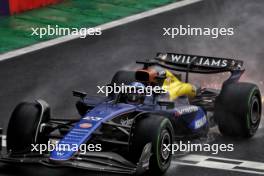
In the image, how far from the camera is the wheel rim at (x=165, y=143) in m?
14.0

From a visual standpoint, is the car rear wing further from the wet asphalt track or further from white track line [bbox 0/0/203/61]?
white track line [bbox 0/0/203/61]

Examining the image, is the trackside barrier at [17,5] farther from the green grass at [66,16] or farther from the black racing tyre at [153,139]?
the black racing tyre at [153,139]

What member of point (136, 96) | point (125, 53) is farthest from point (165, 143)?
point (125, 53)

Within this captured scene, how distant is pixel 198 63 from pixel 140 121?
11.8 feet

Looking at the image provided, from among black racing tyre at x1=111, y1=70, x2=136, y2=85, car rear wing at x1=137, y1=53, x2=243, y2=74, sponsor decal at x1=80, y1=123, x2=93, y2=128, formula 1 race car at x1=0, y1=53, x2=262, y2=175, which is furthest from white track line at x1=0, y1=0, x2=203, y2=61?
sponsor decal at x1=80, y1=123, x2=93, y2=128

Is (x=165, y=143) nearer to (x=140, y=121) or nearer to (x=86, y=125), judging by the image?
(x=140, y=121)

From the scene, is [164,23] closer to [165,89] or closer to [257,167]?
[165,89]

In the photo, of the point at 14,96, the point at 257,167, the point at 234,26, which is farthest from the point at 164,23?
the point at 257,167

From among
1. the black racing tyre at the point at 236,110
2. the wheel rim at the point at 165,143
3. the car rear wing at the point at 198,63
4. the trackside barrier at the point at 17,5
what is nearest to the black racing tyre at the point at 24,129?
the wheel rim at the point at 165,143

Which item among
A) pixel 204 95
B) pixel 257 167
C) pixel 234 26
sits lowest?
pixel 257 167

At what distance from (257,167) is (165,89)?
2306 millimetres

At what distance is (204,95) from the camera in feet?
55.7

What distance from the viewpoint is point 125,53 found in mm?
22922

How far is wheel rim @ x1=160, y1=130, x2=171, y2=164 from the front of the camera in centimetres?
1396
